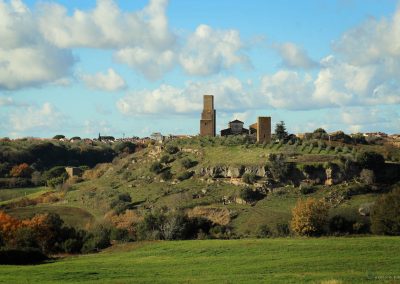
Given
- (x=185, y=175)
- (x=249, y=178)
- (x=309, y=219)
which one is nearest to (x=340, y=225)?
(x=309, y=219)

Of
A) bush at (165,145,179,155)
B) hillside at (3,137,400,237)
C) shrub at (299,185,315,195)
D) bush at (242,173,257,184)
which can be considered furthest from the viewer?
bush at (165,145,179,155)

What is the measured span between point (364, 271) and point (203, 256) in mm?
11833

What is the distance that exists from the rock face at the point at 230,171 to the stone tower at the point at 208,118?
14270 millimetres

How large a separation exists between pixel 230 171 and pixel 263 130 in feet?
34.6

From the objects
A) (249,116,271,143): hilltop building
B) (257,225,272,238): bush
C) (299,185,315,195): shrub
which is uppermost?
(249,116,271,143): hilltop building

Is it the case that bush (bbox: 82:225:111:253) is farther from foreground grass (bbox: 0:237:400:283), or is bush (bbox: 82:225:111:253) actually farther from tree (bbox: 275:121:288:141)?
tree (bbox: 275:121:288:141)

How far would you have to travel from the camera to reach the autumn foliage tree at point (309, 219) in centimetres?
4744

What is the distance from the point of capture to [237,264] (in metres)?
33.3

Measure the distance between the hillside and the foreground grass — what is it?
10995mm

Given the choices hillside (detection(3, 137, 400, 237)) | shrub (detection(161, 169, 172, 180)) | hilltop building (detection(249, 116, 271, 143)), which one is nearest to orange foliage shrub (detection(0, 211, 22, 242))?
hillside (detection(3, 137, 400, 237))

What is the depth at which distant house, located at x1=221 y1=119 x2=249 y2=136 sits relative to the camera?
86781 mm

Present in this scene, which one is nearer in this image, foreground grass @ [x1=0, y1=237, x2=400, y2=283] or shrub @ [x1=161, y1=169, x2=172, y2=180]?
foreground grass @ [x1=0, y1=237, x2=400, y2=283]

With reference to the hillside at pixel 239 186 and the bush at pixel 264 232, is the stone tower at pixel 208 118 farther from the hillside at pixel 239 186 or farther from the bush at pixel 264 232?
the bush at pixel 264 232

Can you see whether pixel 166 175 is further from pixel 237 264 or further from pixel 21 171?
pixel 21 171
